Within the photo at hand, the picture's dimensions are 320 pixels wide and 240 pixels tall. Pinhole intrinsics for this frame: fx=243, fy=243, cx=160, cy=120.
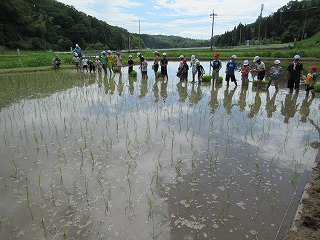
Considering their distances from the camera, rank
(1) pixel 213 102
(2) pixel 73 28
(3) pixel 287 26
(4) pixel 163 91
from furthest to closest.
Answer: (3) pixel 287 26
(2) pixel 73 28
(4) pixel 163 91
(1) pixel 213 102

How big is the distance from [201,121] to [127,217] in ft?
13.0

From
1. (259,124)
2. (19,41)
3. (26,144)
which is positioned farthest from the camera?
(19,41)

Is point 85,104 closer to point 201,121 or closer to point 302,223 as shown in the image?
point 201,121

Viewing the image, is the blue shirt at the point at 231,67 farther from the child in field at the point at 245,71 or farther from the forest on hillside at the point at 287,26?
the forest on hillside at the point at 287,26

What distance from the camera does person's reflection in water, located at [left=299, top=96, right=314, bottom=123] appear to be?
23.0 feet

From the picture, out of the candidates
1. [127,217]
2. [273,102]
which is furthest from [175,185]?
[273,102]

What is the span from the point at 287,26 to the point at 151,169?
82.5 m

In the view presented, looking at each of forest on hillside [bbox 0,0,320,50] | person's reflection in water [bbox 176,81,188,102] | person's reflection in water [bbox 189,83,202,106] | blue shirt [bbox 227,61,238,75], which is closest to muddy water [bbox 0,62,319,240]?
person's reflection in water [bbox 189,83,202,106]

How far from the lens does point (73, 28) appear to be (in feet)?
219

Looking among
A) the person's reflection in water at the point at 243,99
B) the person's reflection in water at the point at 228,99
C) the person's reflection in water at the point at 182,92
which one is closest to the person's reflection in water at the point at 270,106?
the person's reflection in water at the point at 243,99

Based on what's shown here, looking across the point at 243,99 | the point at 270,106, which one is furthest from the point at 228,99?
the point at 270,106

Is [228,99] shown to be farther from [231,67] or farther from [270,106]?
[231,67]

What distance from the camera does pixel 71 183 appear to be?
12.0 feet

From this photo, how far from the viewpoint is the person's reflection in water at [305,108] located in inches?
276
